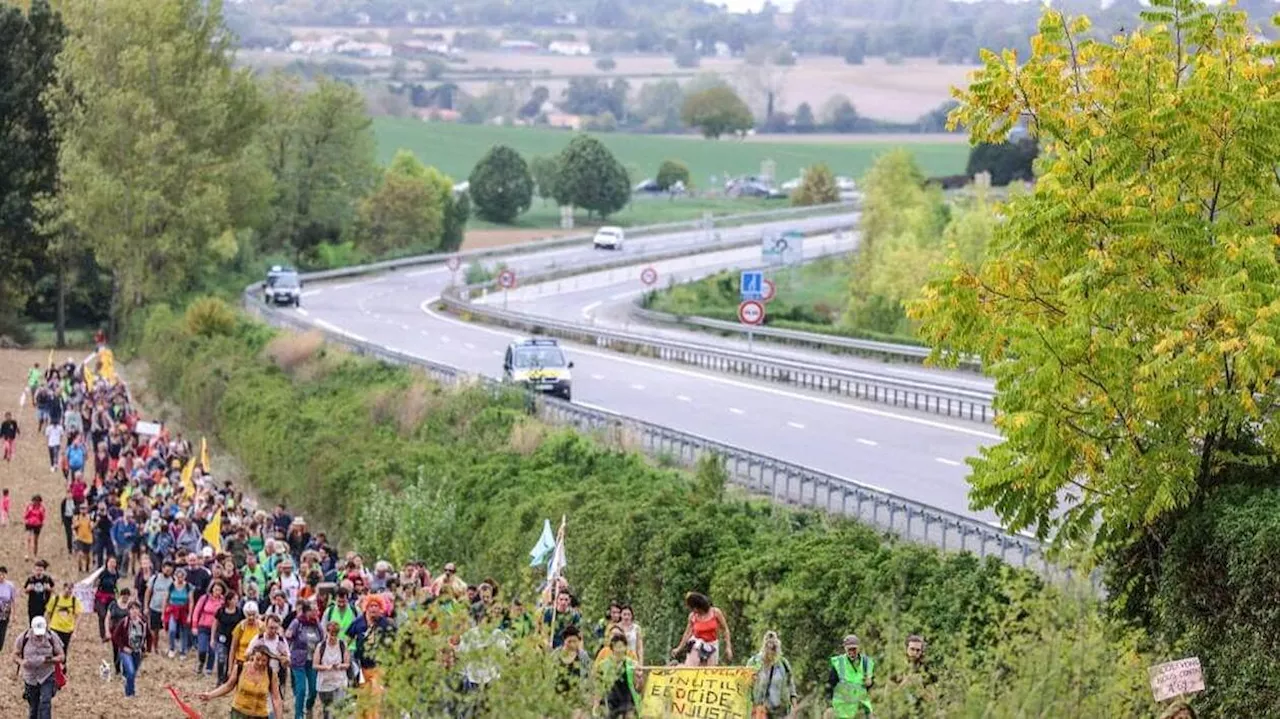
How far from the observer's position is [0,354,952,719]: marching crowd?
16.9 meters

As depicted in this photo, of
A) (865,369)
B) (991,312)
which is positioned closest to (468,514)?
(991,312)

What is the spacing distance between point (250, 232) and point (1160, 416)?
77.2 meters

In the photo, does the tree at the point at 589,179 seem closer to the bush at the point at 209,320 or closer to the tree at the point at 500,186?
the tree at the point at 500,186

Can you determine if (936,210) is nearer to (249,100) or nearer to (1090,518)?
(249,100)

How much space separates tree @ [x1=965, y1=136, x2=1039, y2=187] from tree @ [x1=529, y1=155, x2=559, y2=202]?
2740 cm

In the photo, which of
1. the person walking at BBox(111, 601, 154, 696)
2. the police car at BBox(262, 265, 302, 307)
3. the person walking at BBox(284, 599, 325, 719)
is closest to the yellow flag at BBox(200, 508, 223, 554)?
the person walking at BBox(111, 601, 154, 696)

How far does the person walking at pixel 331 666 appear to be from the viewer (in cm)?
2062

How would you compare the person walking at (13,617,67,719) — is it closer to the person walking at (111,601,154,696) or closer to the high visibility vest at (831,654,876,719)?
the person walking at (111,601,154,696)

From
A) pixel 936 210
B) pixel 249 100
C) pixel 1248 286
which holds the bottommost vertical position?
pixel 936 210

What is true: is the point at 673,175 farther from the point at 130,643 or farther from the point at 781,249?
the point at 130,643

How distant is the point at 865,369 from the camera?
61.5m

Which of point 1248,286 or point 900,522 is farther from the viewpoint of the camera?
point 900,522

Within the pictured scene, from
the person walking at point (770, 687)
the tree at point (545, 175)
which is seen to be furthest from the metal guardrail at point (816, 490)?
the tree at point (545, 175)

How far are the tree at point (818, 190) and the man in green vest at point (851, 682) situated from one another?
142 meters
